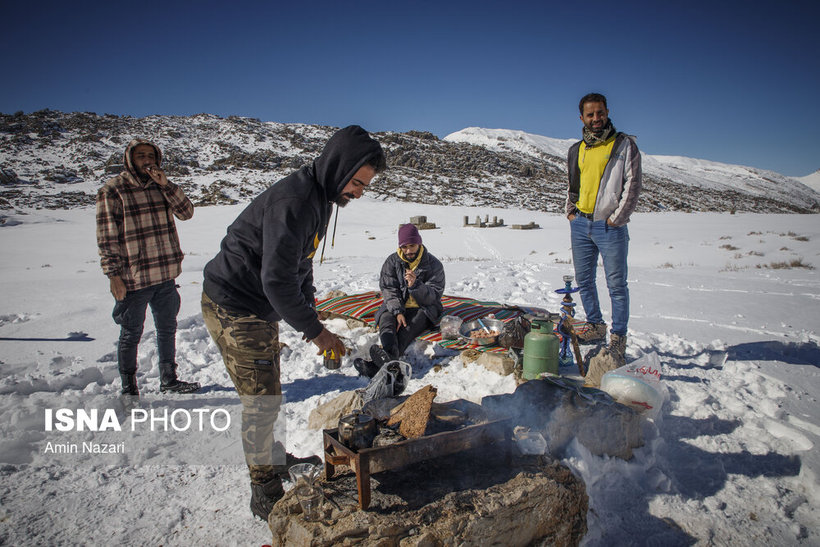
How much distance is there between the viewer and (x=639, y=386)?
297 cm

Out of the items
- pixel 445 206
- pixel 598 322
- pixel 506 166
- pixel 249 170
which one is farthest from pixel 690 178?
pixel 598 322

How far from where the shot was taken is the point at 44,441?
306 centimetres

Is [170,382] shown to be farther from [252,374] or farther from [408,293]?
[408,293]

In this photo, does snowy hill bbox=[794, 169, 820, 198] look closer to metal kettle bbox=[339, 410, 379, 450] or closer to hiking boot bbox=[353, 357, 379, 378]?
hiking boot bbox=[353, 357, 379, 378]

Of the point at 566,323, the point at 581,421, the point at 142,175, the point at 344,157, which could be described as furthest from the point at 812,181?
the point at 142,175

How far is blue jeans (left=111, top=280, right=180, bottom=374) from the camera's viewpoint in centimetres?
338

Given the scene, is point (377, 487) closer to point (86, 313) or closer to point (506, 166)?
point (86, 313)

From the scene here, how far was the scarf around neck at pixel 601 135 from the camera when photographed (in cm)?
389

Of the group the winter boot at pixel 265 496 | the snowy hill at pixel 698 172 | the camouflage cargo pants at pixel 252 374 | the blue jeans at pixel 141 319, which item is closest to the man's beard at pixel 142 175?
the blue jeans at pixel 141 319

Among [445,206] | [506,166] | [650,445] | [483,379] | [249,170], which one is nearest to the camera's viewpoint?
[650,445]

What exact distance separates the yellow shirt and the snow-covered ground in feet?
5.00

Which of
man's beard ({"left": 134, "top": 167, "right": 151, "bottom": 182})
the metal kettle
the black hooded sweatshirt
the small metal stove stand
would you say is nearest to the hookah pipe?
the small metal stove stand

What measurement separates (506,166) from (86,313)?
50395 millimetres

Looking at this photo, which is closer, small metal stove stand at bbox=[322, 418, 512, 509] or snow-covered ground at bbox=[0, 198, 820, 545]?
small metal stove stand at bbox=[322, 418, 512, 509]
